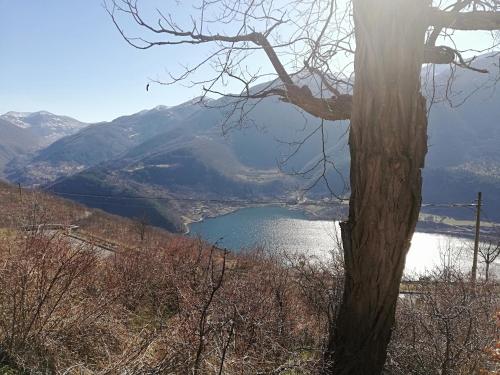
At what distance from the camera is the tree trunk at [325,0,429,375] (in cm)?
225

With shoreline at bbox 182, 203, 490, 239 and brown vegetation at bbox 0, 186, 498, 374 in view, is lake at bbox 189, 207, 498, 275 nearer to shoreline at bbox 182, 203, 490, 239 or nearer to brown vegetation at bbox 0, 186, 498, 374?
shoreline at bbox 182, 203, 490, 239

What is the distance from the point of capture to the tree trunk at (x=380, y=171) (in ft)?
7.38

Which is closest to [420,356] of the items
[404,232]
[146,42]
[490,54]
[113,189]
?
[404,232]

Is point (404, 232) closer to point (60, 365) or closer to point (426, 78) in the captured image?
point (426, 78)

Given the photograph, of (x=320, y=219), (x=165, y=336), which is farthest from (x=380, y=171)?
(x=320, y=219)

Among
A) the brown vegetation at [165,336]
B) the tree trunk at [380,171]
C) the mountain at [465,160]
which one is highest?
the mountain at [465,160]

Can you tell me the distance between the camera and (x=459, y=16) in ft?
8.21

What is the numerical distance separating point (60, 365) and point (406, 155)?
2.50m

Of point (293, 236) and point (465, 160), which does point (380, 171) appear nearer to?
point (293, 236)

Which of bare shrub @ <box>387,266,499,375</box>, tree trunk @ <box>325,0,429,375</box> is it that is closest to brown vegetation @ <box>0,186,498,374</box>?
bare shrub @ <box>387,266,499,375</box>

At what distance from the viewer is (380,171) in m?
2.31

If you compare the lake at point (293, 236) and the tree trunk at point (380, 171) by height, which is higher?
the tree trunk at point (380, 171)

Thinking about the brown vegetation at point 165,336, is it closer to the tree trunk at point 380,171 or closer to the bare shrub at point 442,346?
the bare shrub at point 442,346

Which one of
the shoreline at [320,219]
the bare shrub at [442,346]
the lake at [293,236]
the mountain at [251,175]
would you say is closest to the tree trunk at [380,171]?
the bare shrub at [442,346]
